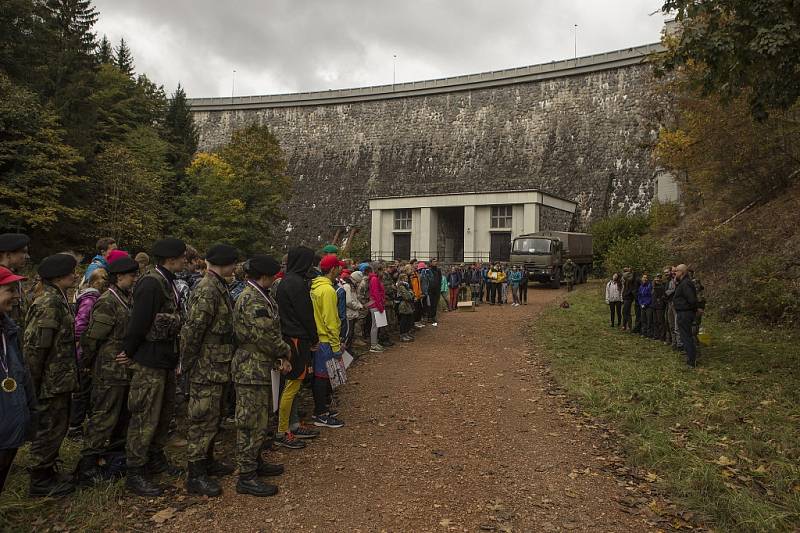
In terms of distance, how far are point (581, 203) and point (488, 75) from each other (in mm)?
15606

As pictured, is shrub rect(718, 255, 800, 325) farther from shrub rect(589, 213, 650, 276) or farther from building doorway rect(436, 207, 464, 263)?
building doorway rect(436, 207, 464, 263)

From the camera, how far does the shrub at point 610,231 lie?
1174 inches

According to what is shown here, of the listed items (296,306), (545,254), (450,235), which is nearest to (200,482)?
(296,306)

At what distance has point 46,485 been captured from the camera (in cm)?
422

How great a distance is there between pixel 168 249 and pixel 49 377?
4.73ft

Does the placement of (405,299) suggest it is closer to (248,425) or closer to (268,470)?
(268,470)

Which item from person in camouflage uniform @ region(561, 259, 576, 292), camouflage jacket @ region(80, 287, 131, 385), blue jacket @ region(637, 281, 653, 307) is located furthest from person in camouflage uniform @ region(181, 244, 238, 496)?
person in camouflage uniform @ region(561, 259, 576, 292)

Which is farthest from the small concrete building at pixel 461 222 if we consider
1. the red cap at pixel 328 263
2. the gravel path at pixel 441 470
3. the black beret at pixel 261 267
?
the black beret at pixel 261 267

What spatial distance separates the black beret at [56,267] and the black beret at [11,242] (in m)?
0.37

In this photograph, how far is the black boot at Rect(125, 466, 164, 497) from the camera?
429cm

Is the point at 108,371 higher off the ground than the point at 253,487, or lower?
higher

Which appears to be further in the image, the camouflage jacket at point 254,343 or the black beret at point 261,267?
the black beret at point 261,267

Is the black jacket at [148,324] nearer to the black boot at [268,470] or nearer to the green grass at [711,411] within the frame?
the black boot at [268,470]

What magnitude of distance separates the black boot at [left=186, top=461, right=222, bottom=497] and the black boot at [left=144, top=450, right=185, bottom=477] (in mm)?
384
